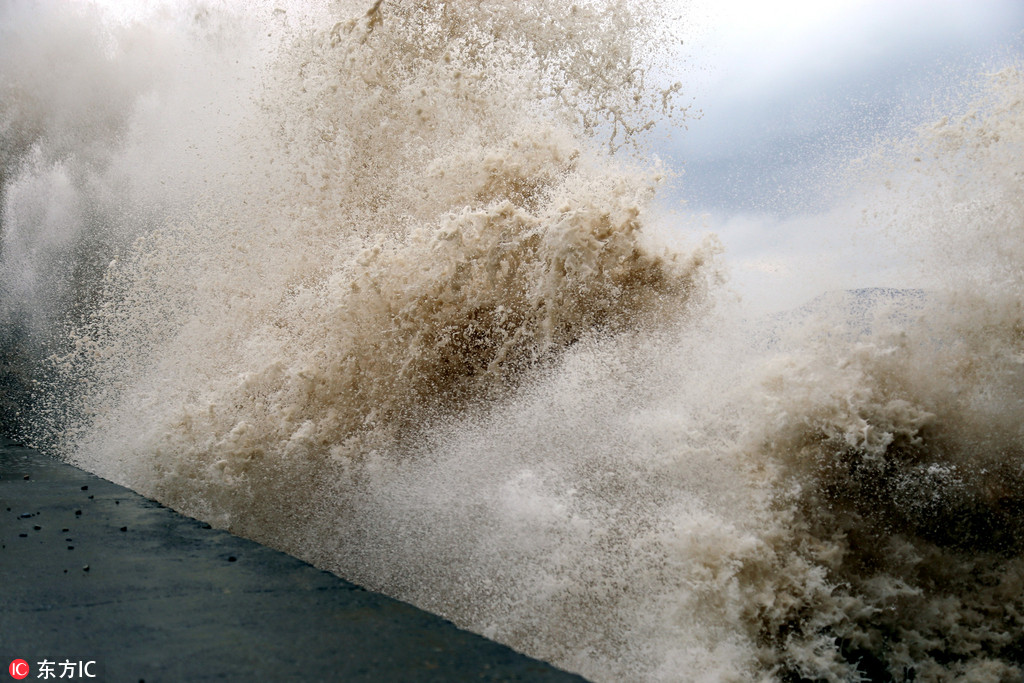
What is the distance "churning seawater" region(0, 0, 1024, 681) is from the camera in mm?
2814

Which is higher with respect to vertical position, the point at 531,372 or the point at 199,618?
the point at 531,372

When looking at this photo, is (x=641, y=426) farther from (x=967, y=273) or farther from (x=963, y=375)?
(x=967, y=273)

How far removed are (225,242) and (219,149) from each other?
0.95m

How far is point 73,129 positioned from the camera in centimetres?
735

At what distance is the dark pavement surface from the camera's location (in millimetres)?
1896

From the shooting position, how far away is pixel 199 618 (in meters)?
2.21

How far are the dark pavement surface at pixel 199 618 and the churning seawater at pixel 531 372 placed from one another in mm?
421

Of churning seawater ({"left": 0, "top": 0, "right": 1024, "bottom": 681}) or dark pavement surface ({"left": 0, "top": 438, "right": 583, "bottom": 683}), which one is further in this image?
churning seawater ({"left": 0, "top": 0, "right": 1024, "bottom": 681})

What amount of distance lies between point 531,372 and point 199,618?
2156 millimetres

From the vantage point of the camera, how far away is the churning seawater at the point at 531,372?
2814mm

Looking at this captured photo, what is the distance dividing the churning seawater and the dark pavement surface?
0.42 m

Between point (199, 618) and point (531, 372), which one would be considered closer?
point (199, 618)

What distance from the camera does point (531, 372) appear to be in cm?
390

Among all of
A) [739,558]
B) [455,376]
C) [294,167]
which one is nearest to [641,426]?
[739,558]
